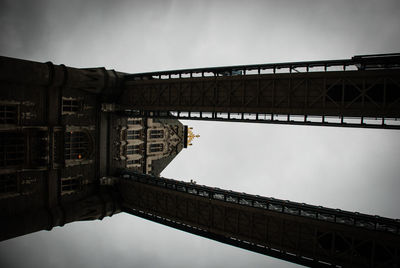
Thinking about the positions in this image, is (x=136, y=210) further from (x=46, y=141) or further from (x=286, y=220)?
(x=286, y=220)

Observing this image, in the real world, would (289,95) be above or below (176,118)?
above

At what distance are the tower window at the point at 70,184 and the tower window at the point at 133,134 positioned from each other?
28.7 feet

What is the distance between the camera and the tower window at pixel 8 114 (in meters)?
23.9

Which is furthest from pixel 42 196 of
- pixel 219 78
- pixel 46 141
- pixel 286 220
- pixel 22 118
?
pixel 286 220

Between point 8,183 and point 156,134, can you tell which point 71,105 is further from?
point 156,134

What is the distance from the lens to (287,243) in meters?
22.1

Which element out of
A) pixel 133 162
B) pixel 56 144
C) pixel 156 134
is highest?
pixel 156 134

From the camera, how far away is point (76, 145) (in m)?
30.1

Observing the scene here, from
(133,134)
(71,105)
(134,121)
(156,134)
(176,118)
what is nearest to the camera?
(176,118)

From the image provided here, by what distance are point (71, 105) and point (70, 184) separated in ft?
30.1

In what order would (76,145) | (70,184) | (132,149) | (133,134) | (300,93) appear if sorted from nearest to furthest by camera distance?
(300,93) → (70,184) → (76,145) → (133,134) → (132,149)

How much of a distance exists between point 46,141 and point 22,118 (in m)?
3.11

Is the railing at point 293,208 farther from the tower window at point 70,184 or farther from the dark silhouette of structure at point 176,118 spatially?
the tower window at point 70,184

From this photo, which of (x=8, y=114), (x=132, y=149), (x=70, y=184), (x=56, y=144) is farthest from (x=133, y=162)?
(x=8, y=114)
